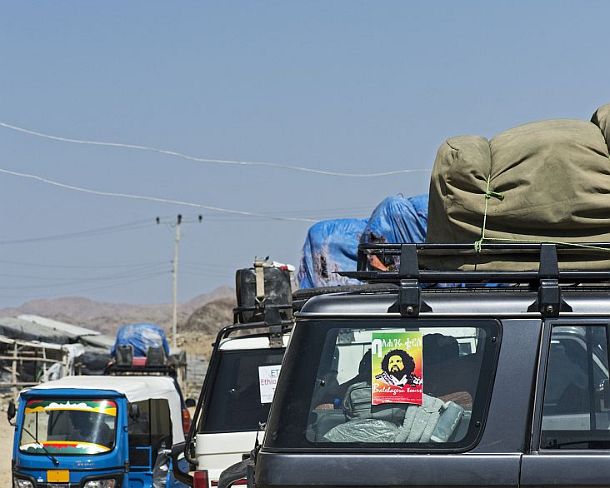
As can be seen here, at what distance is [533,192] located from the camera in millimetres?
6926

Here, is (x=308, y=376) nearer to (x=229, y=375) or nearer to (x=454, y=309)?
(x=454, y=309)

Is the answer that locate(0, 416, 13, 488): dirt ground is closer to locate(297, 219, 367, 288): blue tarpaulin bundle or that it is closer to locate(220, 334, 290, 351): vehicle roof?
locate(297, 219, 367, 288): blue tarpaulin bundle

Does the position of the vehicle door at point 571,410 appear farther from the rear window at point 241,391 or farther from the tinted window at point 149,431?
the tinted window at point 149,431

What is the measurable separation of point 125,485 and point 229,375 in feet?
20.7

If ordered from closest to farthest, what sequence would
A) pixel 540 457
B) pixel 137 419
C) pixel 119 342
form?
pixel 540 457
pixel 137 419
pixel 119 342

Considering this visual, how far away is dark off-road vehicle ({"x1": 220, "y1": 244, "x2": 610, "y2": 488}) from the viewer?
4801 mm

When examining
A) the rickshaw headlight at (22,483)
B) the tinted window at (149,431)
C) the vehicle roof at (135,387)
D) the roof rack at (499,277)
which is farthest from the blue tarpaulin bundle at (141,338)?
the roof rack at (499,277)

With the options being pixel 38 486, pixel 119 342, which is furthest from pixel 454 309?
pixel 119 342

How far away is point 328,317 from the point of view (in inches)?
197

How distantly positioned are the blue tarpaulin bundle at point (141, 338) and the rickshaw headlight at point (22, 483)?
23660mm

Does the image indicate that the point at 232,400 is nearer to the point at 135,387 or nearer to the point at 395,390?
the point at 395,390

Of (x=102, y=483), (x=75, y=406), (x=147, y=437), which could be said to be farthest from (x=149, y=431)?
(x=102, y=483)

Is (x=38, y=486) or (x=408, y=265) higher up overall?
(x=408, y=265)

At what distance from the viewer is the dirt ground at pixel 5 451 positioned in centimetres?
2317
